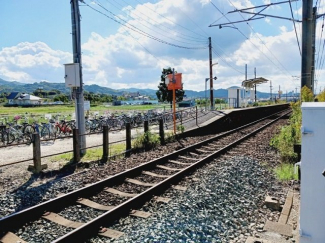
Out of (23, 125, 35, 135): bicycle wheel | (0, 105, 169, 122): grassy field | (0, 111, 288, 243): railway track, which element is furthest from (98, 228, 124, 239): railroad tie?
(0, 105, 169, 122): grassy field

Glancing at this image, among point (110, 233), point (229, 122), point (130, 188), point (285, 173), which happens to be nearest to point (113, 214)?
point (110, 233)

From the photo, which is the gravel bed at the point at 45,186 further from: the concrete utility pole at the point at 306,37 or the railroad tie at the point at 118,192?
the concrete utility pole at the point at 306,37

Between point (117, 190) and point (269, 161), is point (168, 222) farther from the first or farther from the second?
point (269, 161)

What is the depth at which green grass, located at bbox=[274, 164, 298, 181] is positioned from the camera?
7.47m

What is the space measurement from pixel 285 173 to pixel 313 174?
19.1ft

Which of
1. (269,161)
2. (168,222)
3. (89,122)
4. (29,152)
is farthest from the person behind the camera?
(89,122)

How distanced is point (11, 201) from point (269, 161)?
7362 mm

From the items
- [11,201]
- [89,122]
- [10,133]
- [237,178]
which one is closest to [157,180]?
[237,178]

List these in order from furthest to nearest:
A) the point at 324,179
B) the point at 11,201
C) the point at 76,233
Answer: the point at 11,201, the point at 76,233, the point at 324,179

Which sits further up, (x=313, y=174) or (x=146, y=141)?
(x=313, y=174)

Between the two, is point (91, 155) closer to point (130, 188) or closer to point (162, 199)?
point (130, 188)

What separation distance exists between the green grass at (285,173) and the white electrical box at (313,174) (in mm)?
5227

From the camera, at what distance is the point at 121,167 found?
8477 millimetres

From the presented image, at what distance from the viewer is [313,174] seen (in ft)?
7.93
